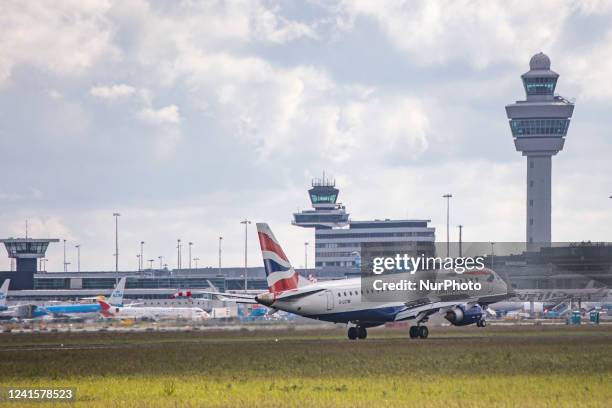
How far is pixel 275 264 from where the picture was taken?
9612 cm

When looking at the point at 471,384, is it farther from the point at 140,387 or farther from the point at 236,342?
the point at 236,342

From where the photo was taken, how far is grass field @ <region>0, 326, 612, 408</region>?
155 feet

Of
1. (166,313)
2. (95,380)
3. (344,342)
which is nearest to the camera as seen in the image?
(95,380)

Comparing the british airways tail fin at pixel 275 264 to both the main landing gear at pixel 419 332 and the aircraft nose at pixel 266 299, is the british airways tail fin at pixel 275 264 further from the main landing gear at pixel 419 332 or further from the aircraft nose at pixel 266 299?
the main landing gear at pixel 419 332

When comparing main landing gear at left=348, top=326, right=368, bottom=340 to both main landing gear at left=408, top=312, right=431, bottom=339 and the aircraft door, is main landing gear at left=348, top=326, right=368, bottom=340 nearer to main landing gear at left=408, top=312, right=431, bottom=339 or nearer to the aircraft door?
the aircraft door

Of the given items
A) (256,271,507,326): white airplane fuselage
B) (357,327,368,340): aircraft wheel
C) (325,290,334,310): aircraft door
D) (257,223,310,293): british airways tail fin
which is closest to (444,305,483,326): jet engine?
(256,271,507,326): white airplane fuselage

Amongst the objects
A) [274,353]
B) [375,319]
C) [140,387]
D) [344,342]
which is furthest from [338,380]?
[375,319]

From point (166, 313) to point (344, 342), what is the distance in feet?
364

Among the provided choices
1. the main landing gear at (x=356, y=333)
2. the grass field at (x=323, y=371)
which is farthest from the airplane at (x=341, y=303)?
the grass field at (x=323, y=371)

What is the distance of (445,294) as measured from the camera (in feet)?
332

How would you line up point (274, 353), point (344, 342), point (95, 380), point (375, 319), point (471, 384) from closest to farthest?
point (471, 384)
point (95, 380)
point (274, 353)
point (344, 342)
point (375, 319)

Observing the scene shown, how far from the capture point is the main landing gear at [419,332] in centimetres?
9669

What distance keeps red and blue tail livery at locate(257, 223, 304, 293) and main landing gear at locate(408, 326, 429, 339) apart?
9.82 meters

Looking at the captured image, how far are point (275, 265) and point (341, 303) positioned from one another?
6014 millimetres
